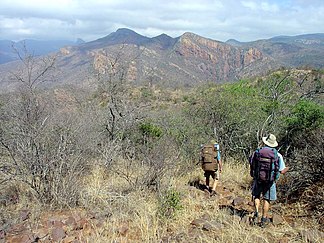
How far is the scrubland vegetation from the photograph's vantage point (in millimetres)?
5504

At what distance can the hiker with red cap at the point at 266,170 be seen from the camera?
5469mm

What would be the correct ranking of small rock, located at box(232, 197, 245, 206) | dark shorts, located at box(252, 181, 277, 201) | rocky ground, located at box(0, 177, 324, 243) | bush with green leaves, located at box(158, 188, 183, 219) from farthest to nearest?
1. small rock, located at box(232, 197, 245, 206)
2. bush with green leaves, located at box(158, 188, 183, 219)
3. dark shorts, located at box(252, 181, 277, 201)
4. rocky ground, located at box(0, 177, 324, 243)

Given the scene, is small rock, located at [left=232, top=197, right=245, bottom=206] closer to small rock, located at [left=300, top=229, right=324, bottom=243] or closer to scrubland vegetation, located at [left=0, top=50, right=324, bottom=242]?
scrubland vegetation, located at [left=0, top=50, right=324, bottom=242]

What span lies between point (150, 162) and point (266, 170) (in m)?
2.56

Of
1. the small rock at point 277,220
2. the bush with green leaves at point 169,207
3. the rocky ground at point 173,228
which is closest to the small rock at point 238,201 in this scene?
the rocky ground at point 173,228

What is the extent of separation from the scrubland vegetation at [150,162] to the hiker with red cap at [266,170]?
436 millimetres

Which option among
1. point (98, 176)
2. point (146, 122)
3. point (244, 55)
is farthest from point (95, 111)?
point (244, 55)

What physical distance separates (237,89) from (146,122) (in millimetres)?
3212

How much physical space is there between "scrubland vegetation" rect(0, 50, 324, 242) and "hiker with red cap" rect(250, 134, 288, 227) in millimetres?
436

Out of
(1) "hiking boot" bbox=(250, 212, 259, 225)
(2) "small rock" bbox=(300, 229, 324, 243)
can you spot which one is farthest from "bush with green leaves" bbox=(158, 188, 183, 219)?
(2) "small rock" bbox=(300, 229, 324, 243)

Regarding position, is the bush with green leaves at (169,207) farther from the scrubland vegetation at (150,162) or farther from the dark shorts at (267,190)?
the dark shorts at (267,190)

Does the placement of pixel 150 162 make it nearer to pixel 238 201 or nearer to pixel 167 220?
pixel 167 220

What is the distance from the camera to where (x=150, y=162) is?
7207mm

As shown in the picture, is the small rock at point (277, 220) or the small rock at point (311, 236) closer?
the small rock at point (311, 236)
